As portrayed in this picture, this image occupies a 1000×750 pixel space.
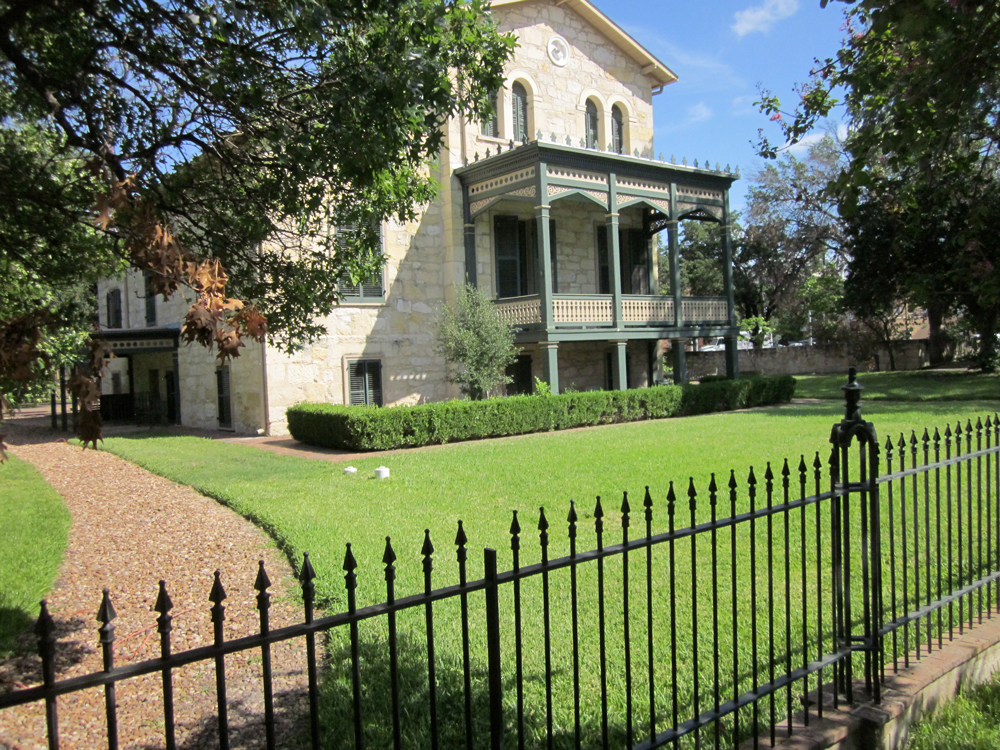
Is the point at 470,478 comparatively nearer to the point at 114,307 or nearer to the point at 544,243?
the point at 544,243

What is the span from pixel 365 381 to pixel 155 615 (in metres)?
13.0

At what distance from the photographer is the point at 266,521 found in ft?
27.0

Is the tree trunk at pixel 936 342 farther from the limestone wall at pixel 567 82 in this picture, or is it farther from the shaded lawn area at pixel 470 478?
the shaded lawn area at pixel 470 478

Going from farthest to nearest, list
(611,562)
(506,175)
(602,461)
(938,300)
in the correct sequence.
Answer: (938,300)
(506,175)
(602,461)
(611,562)

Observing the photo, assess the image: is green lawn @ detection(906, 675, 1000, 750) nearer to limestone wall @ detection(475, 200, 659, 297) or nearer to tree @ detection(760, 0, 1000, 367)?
tree @ detection(760, 0, 1000, 367)

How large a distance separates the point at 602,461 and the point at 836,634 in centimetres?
748

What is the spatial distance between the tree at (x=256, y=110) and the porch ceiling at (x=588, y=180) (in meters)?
12.2

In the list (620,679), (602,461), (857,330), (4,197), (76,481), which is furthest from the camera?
(857,330)

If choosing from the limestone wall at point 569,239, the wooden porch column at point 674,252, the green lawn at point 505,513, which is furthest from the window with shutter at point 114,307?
the wooden porch column at point 674,252

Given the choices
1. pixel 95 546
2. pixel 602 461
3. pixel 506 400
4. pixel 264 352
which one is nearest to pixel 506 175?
pixel 506 400

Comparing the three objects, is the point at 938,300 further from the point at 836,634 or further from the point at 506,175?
the point at 836,634

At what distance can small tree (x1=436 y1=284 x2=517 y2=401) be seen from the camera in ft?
56.8

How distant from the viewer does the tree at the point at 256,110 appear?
4938mm

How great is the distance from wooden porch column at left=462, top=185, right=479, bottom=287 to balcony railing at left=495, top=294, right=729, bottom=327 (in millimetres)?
1154
